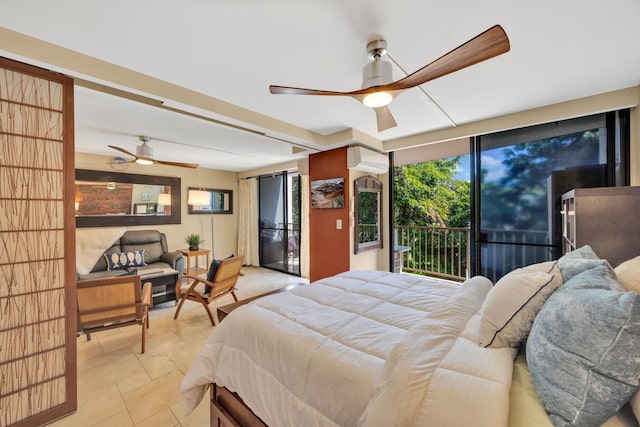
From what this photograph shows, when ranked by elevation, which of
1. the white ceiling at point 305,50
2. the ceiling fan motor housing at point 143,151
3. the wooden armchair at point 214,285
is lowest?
the wooden armchair at point 214,285

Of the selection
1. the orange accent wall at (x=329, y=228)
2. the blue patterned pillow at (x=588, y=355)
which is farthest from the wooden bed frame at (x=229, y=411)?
the orange accent wall at (x=329, y=228)

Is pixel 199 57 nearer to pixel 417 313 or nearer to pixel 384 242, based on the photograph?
pixel 417 313

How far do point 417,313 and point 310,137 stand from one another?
2625 millimetres

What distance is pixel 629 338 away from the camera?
0.63 metres

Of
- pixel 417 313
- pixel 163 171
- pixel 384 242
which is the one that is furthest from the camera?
pixel 163 171

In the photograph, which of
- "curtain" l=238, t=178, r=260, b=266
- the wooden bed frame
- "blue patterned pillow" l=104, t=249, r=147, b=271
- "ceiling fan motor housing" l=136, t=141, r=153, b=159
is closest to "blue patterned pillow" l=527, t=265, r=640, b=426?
the wooden bed frame

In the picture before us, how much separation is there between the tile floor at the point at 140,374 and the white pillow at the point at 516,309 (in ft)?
6.09

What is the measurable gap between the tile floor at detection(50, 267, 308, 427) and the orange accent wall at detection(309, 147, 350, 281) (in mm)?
1735

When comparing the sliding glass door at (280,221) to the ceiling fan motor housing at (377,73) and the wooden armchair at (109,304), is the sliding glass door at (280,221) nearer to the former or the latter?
the wooden armchair at (109,304)

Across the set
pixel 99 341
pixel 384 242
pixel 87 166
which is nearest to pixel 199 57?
pixel 99 341

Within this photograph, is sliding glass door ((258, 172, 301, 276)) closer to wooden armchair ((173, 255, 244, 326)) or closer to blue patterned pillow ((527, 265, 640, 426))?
wooden armchair ((173, 255, 244, 326))

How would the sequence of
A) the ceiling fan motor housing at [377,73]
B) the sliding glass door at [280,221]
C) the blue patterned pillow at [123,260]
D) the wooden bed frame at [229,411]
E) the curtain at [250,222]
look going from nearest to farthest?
the wooden bed frame at [229,411]
the ceiling fan motor housing at [377,73]
the blue patterned pillow at [123,260]
the sliding glass door at [280,221]
the curtain at [250,222]

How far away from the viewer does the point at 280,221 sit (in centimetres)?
589

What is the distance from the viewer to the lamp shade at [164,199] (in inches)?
206
